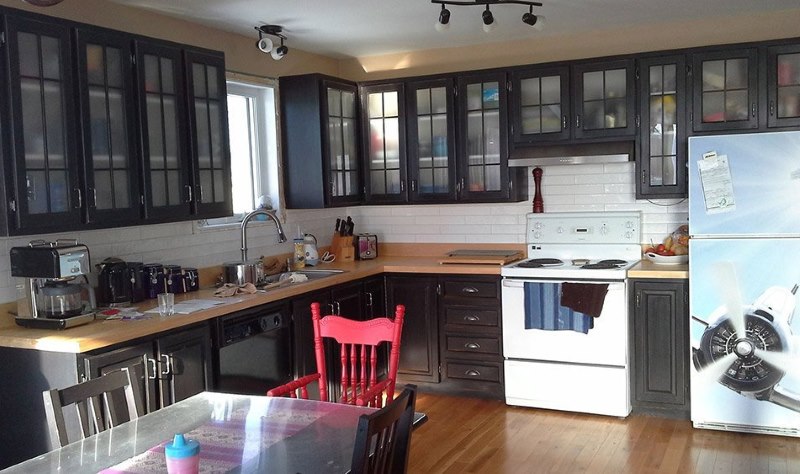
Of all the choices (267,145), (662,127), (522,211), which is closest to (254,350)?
(267,145)

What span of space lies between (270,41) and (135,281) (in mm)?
1738

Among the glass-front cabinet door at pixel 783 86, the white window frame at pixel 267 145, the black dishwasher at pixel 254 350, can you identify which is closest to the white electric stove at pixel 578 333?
the glass-front cabinet door at pixel 783 86

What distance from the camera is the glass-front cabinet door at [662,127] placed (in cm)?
484

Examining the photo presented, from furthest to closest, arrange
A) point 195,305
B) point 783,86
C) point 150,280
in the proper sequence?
point 783,86 < point 150,280 < point 195,305

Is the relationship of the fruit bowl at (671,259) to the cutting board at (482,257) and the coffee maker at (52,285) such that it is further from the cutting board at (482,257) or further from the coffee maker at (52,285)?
the coffee maker at (52,285)

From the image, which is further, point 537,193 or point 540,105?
point 537,193

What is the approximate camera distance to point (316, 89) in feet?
17.5

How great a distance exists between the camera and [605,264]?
16.4 ft

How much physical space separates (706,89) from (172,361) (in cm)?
355

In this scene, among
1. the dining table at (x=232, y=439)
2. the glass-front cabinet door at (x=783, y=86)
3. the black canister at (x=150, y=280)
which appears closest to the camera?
the dining table at (x=232, y=439)

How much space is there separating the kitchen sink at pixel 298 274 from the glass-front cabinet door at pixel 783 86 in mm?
2891

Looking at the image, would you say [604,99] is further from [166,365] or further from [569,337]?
[166,365]

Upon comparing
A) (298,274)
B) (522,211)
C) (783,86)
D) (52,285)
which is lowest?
(298,274)

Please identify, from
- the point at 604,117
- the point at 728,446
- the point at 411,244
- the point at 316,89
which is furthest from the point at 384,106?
the point at 728,446
